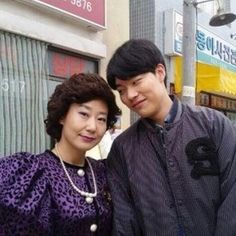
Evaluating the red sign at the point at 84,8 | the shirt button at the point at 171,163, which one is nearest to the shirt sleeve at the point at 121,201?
the shirt button at the point at 171,163

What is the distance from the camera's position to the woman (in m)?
1.88

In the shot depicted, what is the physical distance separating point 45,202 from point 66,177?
0.60 feet

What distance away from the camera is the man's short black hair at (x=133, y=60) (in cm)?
214

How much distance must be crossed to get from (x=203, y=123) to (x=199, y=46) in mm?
7495

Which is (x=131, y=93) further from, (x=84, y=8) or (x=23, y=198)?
(x=84, y=8)

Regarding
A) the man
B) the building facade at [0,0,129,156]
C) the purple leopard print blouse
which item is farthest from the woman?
the building facade at [0,0,129,156]

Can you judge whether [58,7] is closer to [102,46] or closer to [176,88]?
[102,46]

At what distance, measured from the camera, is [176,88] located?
8.43 m

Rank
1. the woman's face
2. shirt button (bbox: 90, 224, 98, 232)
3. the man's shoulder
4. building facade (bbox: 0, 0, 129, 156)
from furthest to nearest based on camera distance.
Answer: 1. building facade (bbox: 0, 0, 129, 156)
2. the man's shoulder
3. the woman's face
4. shirt button (bbox: 90, 224, 98, 232)

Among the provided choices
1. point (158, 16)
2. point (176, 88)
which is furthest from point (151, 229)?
point (158, 16)

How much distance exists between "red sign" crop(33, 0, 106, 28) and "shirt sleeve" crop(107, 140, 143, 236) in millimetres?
3067

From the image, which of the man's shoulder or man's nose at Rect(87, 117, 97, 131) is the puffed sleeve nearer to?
man's nose at Rect(87, 117, 97, 131)

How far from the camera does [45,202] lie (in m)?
1.94

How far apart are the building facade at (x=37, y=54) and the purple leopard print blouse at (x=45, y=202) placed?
2.69 meters
